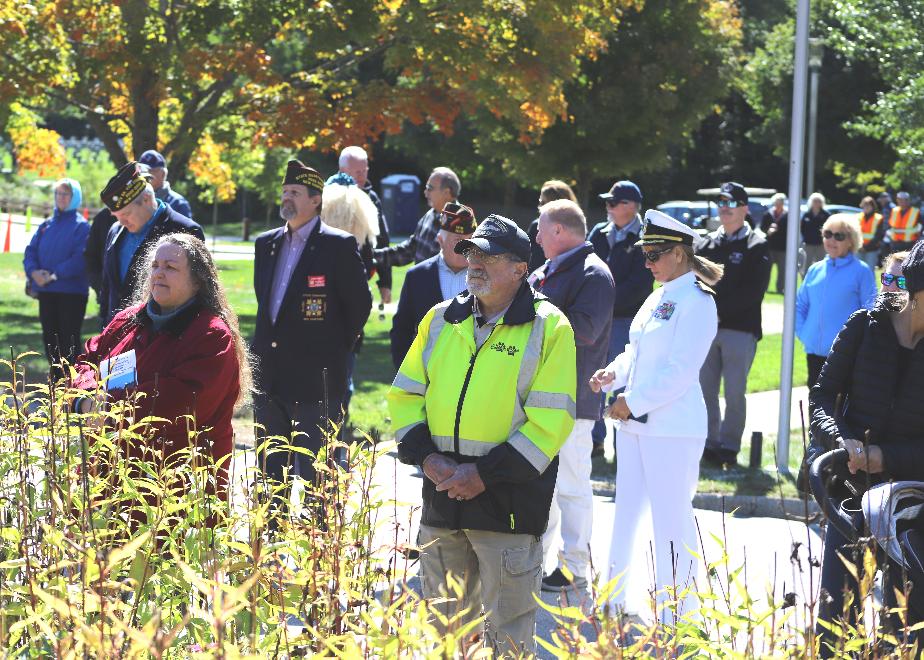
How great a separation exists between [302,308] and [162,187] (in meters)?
3.99

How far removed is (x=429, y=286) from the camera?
7.62m

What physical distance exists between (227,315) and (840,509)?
8.71 feet

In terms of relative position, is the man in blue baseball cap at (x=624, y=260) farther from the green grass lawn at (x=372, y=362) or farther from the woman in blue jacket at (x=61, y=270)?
the woman in blue jacket at (x=61, y=270)

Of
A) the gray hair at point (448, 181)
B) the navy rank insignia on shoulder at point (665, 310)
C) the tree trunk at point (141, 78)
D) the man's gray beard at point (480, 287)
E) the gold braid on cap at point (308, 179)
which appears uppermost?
the tree trunk at point (141, 78)

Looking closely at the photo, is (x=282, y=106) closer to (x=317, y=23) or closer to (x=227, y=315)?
(x=317, y=23)

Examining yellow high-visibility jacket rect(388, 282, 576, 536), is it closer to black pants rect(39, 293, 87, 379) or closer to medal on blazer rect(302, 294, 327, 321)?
medal on blazer rect(302, 294, 327, 321)

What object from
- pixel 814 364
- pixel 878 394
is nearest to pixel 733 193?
pixel 814 364

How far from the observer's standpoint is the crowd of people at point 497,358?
4.84 metres

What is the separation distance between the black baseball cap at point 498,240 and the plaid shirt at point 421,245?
15.4ft

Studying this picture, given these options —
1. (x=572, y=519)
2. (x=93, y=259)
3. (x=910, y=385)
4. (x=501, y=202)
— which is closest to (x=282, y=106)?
(x=93, y=259)

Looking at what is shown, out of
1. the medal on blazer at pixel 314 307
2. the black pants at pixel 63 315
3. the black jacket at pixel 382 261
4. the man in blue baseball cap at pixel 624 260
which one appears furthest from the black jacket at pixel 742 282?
the black pants at pixel 63 315

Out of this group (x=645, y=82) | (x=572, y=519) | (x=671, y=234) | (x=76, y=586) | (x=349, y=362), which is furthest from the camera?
(x=645, y=82)

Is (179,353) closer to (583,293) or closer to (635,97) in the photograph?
(583,293)

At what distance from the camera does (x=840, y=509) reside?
466 cm
